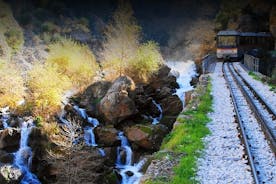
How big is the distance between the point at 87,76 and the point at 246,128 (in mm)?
24405

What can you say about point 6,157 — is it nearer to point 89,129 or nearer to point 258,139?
point 89,129

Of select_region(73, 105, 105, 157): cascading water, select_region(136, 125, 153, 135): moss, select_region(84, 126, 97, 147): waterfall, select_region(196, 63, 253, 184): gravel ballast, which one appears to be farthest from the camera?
select_region(84, 126, 97, 147): waterfall

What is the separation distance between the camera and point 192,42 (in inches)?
3100

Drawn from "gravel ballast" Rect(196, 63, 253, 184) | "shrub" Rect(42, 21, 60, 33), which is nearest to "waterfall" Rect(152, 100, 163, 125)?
"gravel ballast" Rect(196, 63, 253, 184)

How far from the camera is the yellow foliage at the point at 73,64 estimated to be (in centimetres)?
3684

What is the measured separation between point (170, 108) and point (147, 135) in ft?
22.7

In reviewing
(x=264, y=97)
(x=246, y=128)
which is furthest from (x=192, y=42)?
(x=246, y=128)

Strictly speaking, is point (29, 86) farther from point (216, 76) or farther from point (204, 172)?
point (204, 172)

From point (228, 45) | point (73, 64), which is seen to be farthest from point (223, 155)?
point (228, 45)

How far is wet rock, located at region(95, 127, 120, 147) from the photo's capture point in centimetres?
2527

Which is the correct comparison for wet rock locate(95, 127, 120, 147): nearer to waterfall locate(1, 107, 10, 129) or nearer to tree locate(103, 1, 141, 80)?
waterfall locate(1, 107, 10, 129)

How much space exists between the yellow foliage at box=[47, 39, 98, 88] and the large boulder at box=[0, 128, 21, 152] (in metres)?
11.5

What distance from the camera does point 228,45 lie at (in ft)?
142

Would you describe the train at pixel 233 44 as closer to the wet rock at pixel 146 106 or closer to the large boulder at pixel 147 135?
the wet rock at pixel 146 106
